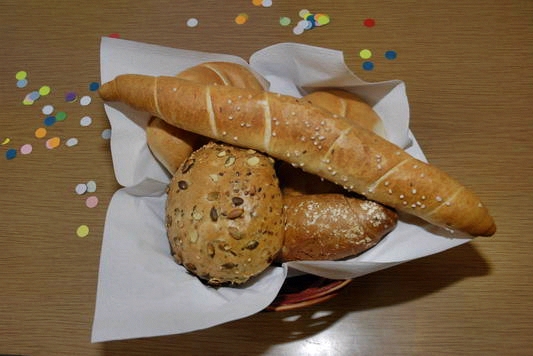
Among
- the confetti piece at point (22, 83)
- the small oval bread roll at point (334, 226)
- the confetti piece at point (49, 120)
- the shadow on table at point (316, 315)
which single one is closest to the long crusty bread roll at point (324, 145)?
the small oval bread roll at point (334, 226)

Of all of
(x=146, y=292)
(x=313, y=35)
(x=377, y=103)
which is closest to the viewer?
(x=146, y=292)

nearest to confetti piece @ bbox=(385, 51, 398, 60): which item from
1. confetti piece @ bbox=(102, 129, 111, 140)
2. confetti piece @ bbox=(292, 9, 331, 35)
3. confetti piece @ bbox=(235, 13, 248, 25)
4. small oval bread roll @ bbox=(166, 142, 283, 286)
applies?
confetti piece @ bbox=(292, 9, 331, 35)

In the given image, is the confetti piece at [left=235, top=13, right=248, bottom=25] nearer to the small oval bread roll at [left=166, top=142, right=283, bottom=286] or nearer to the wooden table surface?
the wooden table surface

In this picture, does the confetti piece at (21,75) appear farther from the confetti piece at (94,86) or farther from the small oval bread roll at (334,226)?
the small oval bread roll at (334,226)

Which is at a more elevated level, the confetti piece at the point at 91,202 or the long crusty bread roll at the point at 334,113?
the long crusty bread roll at the point at 334,113

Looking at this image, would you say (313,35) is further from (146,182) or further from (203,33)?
(146,182)

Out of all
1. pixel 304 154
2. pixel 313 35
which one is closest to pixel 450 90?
pixel 313 35
